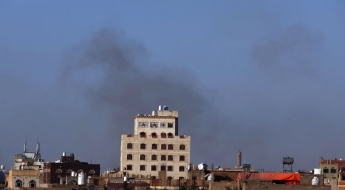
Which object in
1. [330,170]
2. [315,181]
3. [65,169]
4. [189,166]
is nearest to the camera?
[315,181]

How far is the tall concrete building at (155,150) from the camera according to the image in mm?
186625

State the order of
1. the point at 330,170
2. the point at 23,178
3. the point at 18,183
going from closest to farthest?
the point at 18,183, the point at 23,178, the point at 330,170

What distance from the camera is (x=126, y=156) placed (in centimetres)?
18700

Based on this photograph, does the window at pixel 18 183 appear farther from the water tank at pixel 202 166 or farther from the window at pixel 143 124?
the window at pixel 143 124

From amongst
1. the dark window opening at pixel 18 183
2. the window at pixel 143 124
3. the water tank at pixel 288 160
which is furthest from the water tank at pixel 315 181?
the window at pixel 143 124

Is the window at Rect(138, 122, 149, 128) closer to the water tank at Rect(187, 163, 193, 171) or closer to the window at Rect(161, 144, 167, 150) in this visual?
the window at Rect(161, 144, 167, 150)

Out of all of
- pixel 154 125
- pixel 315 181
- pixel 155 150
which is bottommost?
pixel 315 181

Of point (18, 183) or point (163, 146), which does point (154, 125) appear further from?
point (18, 183)

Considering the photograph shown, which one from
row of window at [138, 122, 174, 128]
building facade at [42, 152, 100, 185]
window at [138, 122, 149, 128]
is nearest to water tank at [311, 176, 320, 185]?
building facade at [42, 152, 100, 185]

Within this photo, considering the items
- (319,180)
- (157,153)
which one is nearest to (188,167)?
(157,153)

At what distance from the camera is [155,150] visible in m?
188

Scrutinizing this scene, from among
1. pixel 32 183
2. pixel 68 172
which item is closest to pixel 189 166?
pixel 68 172

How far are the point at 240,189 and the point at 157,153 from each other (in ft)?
200

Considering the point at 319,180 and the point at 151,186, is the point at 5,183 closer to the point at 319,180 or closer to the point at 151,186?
the point at 151,186
